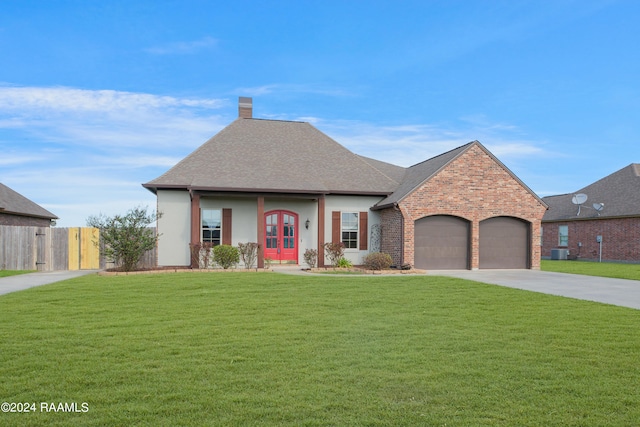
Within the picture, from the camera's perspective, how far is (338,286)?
13.4m

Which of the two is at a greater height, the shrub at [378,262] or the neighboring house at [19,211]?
the neighboring house at [19,211]

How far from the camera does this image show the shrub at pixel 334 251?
65.0 ft

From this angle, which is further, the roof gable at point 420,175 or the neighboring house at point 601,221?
the neighboring house at point 601,221

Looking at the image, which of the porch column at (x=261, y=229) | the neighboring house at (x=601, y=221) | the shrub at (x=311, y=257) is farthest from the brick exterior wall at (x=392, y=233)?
the neighboring house at (x=601, y=221)

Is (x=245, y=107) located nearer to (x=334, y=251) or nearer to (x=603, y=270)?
(x=334, y=251)

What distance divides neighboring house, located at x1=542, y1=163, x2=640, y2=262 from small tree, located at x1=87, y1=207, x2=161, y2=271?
1033 inches

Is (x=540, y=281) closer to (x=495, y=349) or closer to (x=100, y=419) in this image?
(x=495, y=349)

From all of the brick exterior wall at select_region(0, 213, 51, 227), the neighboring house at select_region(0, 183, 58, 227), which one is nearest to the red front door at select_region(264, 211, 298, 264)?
the neighboring house at select_region(0, 183, 58, 227)

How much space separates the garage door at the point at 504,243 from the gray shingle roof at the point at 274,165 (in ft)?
14.8

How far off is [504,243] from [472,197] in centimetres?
266

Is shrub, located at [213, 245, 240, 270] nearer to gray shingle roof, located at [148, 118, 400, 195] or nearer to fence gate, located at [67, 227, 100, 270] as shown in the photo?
gray shingle roof, located at [148, 118, 400, 195]

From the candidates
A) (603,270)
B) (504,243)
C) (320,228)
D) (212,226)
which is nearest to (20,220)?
(212,226)

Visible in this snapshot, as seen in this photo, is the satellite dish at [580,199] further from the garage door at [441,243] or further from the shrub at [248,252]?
the shrub at [248,252]

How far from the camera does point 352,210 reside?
21.9 meters
